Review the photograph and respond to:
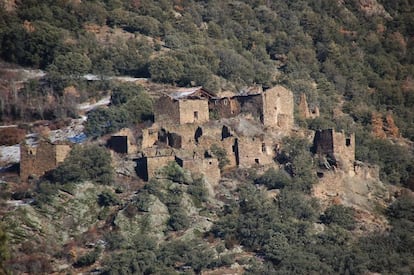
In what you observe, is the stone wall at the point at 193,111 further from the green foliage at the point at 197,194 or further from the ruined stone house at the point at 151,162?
the green foliage at the point at 197,194

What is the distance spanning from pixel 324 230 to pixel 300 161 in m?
4.87

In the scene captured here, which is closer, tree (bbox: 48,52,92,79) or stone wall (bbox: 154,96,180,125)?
stone wall (bbox: 154,96,180,125)

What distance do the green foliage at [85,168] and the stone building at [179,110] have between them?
492cm

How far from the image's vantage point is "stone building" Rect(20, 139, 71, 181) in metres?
76.2

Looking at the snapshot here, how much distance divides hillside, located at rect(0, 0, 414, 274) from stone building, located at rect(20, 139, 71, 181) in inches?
4.3

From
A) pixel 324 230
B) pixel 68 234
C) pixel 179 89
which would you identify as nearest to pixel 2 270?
pixel 68 234

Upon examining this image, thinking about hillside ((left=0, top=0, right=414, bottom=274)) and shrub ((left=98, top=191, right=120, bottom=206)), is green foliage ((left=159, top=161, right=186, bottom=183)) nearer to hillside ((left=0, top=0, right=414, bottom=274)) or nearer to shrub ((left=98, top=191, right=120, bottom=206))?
hillside ((left=0, top=0, right=414, bottom=274))

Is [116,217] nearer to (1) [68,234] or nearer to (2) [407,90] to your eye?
(1) [68,234]

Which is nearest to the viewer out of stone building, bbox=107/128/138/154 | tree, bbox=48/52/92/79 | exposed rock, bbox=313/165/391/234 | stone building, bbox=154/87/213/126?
exposed rock, bbox=313/165/391/234

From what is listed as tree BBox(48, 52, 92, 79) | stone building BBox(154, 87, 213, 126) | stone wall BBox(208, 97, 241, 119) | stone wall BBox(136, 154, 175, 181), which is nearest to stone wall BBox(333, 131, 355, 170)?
stone wall BBox(208, 97, 241, 119)

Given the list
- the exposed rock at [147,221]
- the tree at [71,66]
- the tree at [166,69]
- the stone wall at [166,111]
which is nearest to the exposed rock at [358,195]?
the stone wall at [166,111]

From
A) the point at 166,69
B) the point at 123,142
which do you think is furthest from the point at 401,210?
the point at 166,69

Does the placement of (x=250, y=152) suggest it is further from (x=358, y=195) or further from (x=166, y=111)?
(x=358, y=195)

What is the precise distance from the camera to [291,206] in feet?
249
